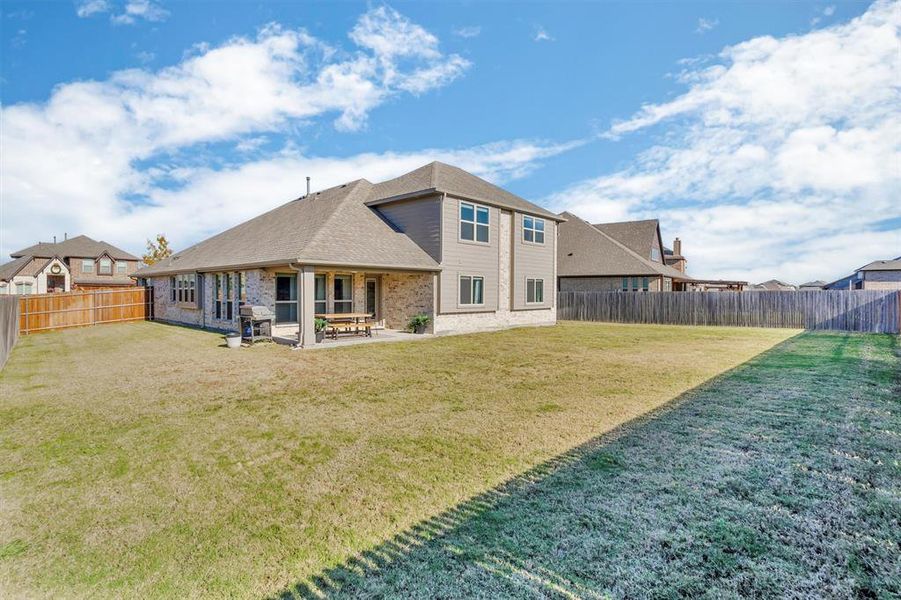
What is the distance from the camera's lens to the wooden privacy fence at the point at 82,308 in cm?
1762

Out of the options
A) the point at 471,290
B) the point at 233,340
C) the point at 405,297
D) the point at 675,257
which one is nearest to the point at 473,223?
the point at 471,290

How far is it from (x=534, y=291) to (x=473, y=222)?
563 centimetres

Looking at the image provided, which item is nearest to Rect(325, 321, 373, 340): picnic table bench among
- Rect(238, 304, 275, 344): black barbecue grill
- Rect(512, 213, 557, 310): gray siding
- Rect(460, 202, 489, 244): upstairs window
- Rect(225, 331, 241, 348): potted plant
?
Rect(238, 304, 275, 344): black barbecue grill

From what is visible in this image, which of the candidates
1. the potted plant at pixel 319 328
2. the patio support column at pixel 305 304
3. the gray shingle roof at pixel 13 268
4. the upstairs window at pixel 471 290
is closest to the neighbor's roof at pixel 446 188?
the upstairs window at pixel 471 290

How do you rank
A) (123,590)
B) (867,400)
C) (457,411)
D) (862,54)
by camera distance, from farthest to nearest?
(862,54) < (867,400) < (457,411) < (123,590)

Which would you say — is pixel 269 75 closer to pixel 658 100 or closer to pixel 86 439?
pixel 86 439

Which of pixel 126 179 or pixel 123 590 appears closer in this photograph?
pixel 123 590

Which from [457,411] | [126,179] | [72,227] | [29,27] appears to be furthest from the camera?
[72,227]

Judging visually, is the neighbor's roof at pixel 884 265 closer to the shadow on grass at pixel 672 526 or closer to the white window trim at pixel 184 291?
the shadow on grass at pixel 672 526

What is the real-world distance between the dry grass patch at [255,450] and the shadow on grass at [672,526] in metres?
0.34

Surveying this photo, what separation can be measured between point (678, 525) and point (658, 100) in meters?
18.6

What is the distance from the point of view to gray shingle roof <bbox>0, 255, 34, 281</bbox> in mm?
39312

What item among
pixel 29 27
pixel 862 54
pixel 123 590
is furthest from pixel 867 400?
pixel 29 27

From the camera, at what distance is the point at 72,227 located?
45.8 meters
